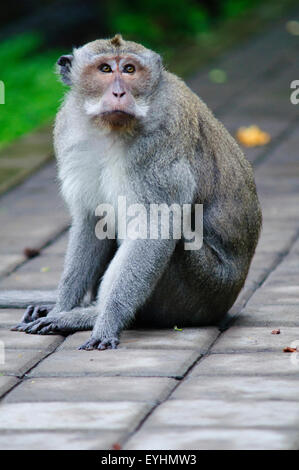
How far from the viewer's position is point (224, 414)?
3.96m

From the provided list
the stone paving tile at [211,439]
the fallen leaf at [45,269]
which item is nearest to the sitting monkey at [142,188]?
the fallen leaf at [45,269]

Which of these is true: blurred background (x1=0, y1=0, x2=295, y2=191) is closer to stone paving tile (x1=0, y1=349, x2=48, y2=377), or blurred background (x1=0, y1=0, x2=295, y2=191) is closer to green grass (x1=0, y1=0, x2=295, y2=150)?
green grass (x1=0, y1=0, x2=295, y2=150)

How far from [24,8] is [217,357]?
11.7 m

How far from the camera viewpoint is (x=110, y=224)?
5.35 meters

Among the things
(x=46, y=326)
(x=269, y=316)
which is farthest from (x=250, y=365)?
(x=46, y=326)

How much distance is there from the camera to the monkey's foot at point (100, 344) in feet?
16.1

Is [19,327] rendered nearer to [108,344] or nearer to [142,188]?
[108,344]

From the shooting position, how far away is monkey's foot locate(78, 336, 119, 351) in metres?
4.92

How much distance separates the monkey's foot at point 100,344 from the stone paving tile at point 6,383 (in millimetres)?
502

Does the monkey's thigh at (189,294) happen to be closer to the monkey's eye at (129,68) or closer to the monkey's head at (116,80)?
the monkey's head at (116,80)

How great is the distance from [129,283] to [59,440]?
1.40 metres

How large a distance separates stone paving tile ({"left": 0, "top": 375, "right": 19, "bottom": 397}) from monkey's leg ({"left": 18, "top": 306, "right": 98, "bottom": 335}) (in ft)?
2.30

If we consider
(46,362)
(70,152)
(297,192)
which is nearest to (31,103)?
(297,192)

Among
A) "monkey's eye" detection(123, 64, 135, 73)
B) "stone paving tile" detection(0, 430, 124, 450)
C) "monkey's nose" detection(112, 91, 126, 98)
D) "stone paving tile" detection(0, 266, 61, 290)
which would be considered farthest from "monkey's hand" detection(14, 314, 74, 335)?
"stone paving tile" detection(0, 430, 124, 450)
